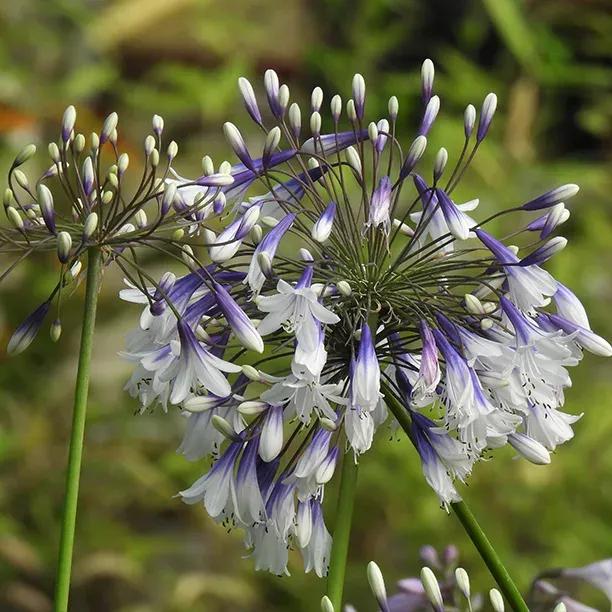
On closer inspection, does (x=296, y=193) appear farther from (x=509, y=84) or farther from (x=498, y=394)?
(x=509, y=84)

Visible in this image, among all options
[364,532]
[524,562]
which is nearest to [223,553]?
[364,532]

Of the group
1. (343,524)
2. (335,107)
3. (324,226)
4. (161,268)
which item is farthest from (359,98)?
(161,268)

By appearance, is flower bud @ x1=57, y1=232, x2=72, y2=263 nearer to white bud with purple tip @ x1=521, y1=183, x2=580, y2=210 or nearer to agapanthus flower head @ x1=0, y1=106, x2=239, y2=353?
agapanthus flower head @ x1=0, y1=106, x2=239, y2=353

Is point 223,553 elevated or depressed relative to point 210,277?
depressed

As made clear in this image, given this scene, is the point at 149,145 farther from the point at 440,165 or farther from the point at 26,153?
the point at 440,165

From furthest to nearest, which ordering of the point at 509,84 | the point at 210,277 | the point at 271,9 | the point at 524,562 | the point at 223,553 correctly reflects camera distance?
the point at 271,9 → the point at 509,84 → the point at 223,553 → the point at 524,562 → the point at 210,277

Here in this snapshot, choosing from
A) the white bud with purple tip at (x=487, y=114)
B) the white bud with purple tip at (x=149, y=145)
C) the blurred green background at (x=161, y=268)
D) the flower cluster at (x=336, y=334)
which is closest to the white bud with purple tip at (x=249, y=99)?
the flower cluster at (x=336, y=334)

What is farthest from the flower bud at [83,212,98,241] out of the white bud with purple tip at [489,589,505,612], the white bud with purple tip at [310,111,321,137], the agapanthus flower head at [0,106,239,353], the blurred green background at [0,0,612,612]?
the blurred green background at [0,0,612,612]
